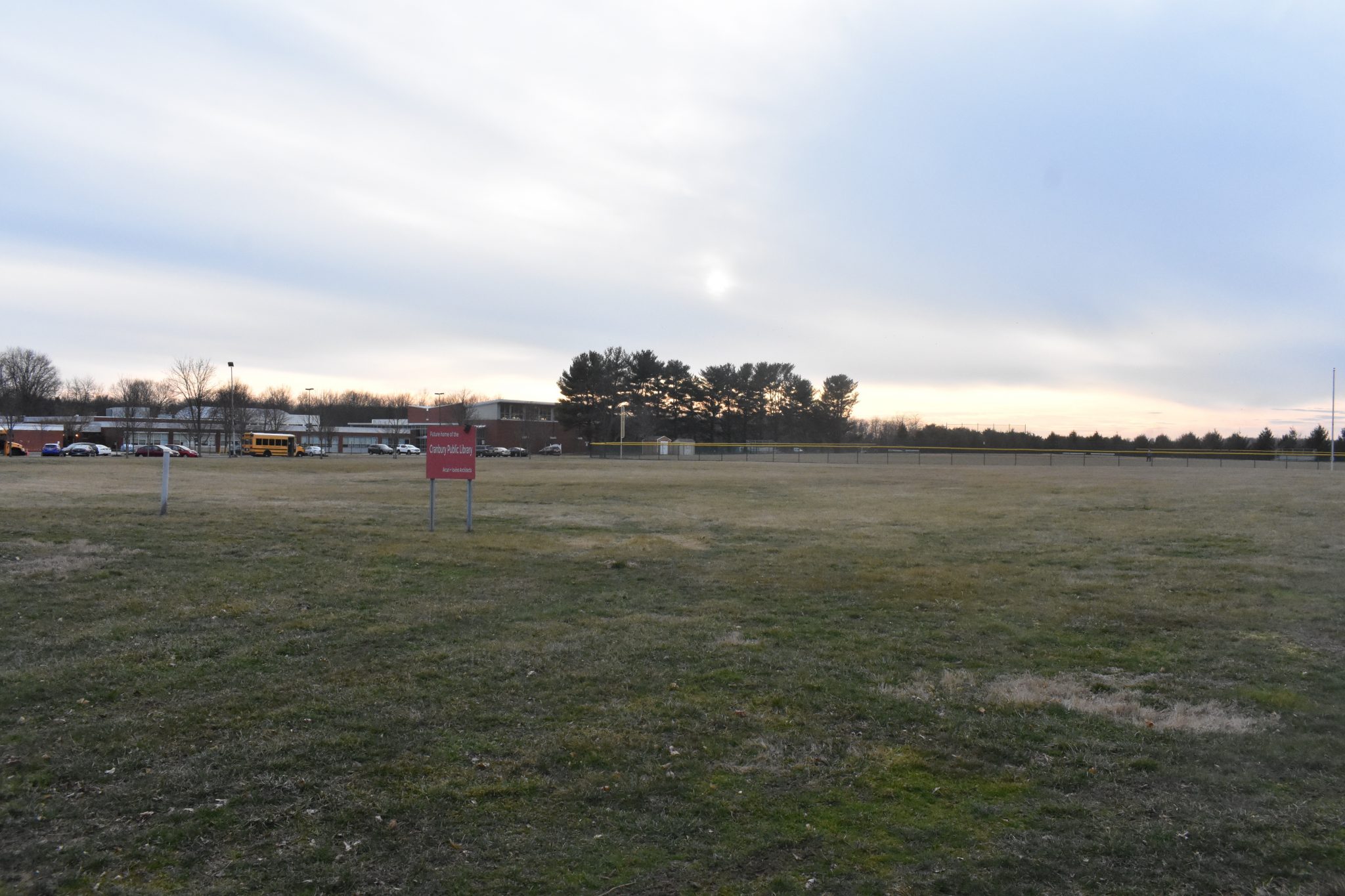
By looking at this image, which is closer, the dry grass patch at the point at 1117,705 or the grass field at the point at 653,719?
the grass field at the point at 653,719

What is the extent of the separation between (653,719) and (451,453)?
11391 millimetres

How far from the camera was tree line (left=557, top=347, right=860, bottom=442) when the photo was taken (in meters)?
104

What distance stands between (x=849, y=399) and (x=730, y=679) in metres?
105

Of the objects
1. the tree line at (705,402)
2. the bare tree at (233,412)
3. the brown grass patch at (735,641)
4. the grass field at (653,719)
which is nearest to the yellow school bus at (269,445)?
the bare tree at (233,412)

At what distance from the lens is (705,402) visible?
355 feet

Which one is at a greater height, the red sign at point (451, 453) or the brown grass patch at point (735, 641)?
A: the red sign at point (451, 453)

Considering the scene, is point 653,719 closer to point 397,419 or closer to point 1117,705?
point 1117,705

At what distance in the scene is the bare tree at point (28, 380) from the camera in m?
119

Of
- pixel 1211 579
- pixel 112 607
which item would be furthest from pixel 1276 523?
pixel 112 607

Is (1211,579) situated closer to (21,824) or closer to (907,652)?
(907,652)

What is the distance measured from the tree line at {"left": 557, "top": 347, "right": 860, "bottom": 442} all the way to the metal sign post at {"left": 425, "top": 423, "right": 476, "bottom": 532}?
285 ft

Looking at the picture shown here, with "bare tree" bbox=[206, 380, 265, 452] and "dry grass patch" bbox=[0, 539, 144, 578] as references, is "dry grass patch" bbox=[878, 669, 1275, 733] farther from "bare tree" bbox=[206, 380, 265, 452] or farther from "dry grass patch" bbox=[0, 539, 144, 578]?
"bare tree" bbox=[206, 380, 265, 452]

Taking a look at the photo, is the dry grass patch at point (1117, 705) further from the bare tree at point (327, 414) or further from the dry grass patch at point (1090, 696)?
the bare tree at point (327, 414)

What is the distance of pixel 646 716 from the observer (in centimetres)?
603
